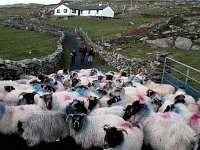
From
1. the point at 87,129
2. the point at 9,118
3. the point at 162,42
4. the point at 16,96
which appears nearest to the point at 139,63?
the point at 16,96

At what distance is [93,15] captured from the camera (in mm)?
121625

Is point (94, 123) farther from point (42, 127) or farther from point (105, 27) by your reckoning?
point (105, 27)

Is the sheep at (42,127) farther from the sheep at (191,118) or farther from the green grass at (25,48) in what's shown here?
the green grass at (25,48)

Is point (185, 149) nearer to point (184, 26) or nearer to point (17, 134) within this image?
point (17, 134)

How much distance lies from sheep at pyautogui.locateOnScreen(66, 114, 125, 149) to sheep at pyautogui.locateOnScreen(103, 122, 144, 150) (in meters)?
0.35

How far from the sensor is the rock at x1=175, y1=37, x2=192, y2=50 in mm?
43312

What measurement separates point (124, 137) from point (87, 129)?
1.24 m

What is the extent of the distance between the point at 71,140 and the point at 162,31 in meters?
46.0

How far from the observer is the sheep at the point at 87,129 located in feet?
33.7

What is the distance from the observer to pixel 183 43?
43875 mm

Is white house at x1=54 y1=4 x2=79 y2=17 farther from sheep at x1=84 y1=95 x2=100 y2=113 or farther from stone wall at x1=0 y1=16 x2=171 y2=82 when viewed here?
sheep at x1=84 y1=95 x2=100 y2=113

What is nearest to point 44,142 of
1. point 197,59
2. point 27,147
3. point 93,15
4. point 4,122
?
point 27,147

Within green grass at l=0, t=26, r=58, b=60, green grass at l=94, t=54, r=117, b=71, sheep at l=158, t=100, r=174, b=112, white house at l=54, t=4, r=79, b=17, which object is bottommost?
white house at l=54, t=4, r=79, b=17

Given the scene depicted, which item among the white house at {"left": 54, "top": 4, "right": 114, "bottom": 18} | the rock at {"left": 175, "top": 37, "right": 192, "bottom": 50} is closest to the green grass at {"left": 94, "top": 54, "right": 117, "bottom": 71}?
the rock at {"left": 175, "top": 37, "right": 192, "bottom": 50}
